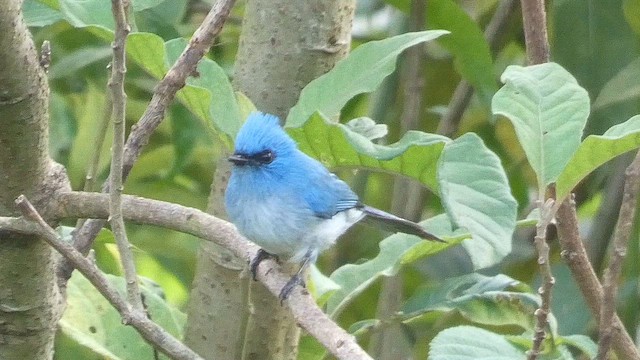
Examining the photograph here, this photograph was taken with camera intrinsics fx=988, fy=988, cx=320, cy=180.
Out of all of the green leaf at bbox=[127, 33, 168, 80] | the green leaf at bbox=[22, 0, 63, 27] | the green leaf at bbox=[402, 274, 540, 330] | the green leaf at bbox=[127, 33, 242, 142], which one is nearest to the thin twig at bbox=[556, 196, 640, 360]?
the green leaf at bbox=[402, 274, 540, 330]

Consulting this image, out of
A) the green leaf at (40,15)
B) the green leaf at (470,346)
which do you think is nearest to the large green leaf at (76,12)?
the green leaf at (40,15)

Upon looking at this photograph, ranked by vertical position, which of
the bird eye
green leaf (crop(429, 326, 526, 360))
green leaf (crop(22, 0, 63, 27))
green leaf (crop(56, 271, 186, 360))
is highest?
green leaf (crop(22, 0, 63, 27))

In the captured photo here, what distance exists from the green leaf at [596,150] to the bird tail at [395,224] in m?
0.34

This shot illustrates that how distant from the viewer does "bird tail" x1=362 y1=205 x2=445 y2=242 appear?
5.47 ft

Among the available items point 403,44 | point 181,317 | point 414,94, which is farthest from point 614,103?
point 181,317

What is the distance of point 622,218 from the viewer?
1093 mm

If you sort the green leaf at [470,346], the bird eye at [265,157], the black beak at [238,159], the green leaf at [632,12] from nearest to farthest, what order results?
the green leaf at [470,346] < the black beak at [238,159] < the bird eye at [265,157] < the green leaf at [632,12]

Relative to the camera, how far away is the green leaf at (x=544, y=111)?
1305 mm

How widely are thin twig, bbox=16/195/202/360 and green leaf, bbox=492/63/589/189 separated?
0.51 m

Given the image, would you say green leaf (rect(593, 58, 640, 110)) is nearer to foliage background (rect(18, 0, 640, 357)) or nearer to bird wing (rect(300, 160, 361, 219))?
foliage background (rect(18, 0, 640, 357))

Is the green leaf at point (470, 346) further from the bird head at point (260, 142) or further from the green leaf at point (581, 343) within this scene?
the bird head at point (260, 142)

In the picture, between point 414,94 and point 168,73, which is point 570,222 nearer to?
point 168,73

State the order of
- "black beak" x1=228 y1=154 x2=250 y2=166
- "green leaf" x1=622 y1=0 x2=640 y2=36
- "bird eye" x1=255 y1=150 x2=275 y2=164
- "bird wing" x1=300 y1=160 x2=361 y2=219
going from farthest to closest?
1. "green leaf" x1=622 y1=0 x2=640 y2=36
2. "bird wing" x1=300 y1=160 x2=361 y2=219
3. "bird eye" x1=255 y1=150 x2=275 y2=164
4. "black beak" x1=228 y1=154 x2=250 y2=166

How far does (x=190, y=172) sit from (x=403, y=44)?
4.86ft
